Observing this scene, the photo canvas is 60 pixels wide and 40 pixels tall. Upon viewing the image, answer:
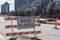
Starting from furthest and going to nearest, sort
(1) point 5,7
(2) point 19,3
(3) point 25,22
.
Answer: (2) point 19,3 < (1) point 5,7 < (3) point 25,22

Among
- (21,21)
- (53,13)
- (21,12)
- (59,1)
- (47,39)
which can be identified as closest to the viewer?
(21,21)

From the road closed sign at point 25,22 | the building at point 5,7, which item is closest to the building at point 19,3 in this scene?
the building at point 5,7

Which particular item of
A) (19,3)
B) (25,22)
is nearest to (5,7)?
(19,3)

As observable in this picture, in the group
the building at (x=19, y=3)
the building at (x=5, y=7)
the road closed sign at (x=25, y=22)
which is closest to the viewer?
the road closed sign at (x=25, y=22)

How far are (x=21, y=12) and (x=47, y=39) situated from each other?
4310 inches

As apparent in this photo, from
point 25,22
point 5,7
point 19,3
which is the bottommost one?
point 5,7

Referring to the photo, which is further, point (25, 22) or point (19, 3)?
point (19, 3)

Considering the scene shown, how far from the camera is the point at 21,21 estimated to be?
1260cm

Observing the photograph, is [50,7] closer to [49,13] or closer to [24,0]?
[49,13]

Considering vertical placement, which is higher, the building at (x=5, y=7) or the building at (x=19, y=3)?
the building at (x=19, y=3)

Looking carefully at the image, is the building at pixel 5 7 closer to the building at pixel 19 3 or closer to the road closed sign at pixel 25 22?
the building at pixel 19 3

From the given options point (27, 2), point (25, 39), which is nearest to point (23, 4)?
point (27, 2)

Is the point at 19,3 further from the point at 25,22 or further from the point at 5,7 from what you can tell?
the point at 25,22

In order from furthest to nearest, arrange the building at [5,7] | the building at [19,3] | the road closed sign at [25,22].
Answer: the building at [19,3] → the building at [5,7] → the road closed sign at [25,22]
